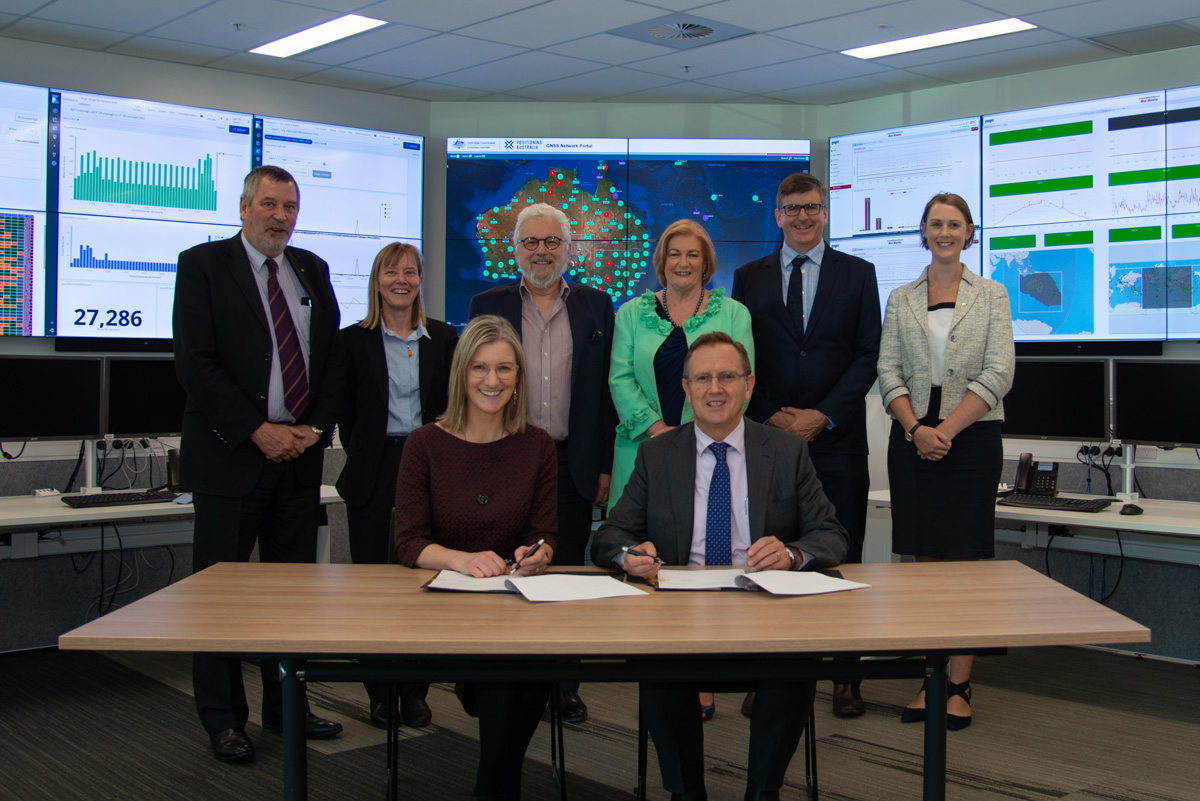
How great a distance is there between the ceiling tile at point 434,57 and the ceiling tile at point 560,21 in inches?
5.0

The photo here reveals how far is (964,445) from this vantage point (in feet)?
10.5

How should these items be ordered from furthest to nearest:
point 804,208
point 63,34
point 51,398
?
point 63,34 → point 51,398 → point 804,208

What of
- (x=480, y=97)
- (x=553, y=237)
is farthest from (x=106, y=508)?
(x=480, y=97)

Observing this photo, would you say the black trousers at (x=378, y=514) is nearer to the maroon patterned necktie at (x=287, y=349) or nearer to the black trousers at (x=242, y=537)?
the black trousers at (x=242, y=537)

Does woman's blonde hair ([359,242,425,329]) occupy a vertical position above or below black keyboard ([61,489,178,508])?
above

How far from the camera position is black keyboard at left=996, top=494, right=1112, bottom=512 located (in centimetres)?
388

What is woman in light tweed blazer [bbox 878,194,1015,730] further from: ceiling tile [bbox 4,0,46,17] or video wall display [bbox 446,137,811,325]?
ceiling tile [bbox 4,0,46,17]

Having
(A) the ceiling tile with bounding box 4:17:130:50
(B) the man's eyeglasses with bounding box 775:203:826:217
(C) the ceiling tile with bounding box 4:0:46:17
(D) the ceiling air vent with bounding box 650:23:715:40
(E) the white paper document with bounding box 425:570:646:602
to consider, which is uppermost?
(D) the ceiling air vent with bounding box 650:23:715:40

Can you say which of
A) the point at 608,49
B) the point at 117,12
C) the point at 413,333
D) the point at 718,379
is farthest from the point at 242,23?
the point at 718,379

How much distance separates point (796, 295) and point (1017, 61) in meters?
2.71

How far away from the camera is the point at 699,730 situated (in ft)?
7.06

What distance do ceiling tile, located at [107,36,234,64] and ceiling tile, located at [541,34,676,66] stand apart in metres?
1.65

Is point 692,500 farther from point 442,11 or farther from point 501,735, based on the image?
point 442,11

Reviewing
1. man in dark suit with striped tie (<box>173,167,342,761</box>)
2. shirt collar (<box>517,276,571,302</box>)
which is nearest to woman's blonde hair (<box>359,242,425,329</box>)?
man in dark suit with striped tie (<box>173,167,342,761</box>)
